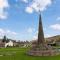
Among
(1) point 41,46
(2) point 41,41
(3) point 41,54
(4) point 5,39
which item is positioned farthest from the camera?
(4) point 5,39

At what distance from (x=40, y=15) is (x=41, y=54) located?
46.6 ft

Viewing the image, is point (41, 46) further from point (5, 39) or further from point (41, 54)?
point (5, 39)

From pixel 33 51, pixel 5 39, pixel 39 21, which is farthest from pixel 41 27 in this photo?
pixel 5 39

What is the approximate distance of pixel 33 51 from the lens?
44.0 meters

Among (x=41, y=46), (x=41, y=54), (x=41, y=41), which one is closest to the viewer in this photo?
(x=41, y=54)

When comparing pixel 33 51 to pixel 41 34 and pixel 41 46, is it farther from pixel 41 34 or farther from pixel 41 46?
pixel 41 34

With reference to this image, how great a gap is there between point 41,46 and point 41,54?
4.95m

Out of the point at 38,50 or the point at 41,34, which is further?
the point at 41,34

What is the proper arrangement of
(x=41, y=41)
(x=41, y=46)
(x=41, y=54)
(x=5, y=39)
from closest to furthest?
(x=41, y=54), (x=41, y=46), (x=41, y=41), (x=5, y=39)

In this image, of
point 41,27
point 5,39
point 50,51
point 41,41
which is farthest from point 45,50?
point 5,39

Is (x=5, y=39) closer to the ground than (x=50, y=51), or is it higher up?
higher up

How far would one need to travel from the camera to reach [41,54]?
4234 centimetres

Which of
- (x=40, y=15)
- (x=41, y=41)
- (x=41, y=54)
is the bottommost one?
(x=41, y=54)

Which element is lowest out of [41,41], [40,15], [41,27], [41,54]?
[41,54]
